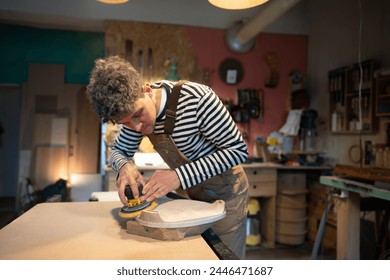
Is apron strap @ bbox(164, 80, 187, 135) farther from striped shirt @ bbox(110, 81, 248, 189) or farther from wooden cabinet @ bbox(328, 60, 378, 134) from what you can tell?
wooden cabinet @ bbox(328, 60, 378, 134)

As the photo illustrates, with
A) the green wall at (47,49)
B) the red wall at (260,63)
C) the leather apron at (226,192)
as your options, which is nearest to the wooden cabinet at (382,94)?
the red wall at (260,63)

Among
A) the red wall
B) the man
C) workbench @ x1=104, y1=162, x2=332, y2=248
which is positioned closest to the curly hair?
the man

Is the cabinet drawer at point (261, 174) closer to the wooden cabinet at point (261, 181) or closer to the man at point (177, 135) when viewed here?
the wooden cabinet at point (261, 181)

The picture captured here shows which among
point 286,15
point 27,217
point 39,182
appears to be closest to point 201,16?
point 286,15

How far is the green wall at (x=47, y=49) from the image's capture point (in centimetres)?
119

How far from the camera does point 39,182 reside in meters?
1.50

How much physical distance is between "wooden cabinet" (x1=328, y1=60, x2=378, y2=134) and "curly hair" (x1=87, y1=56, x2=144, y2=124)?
6.38ft

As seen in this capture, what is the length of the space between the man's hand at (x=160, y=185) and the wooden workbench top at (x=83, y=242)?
0.11 meters

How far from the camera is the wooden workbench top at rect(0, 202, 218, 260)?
62 cm

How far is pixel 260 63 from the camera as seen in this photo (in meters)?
2.41

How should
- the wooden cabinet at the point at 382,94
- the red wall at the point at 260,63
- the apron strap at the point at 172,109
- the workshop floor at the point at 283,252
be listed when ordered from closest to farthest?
the apron strap at the point at 172,109 → the red wall at the point at 260,63 → the wooden cabinet at the point at 382,94 → the workshop floor at the point at 283,252

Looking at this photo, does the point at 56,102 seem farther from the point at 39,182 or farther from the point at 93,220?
the point at 93,220

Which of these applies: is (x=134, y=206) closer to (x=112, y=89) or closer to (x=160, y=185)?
(x=160, y=185)

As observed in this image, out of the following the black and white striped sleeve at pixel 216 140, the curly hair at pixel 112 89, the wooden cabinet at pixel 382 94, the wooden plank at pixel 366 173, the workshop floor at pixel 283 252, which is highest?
the wooden cabinet at pixel 382 94
